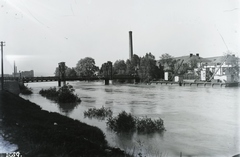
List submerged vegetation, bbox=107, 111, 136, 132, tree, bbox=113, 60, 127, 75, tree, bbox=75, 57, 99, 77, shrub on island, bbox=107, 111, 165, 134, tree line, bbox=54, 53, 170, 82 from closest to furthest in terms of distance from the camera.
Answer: shrub on island, bbox=107, 111, 165, 134
submerged vegetation, bbox=107, 111, 136, 132
tree line, bbox=54, 53, 170, 82
tree, bbox=75, 57, 99, 77
tree, bbox=113, 60, 127, 75

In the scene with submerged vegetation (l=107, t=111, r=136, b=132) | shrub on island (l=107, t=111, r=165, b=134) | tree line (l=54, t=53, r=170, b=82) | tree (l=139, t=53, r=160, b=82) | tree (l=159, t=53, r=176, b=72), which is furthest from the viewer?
tree (l=159, t=53, r=176, b=72)

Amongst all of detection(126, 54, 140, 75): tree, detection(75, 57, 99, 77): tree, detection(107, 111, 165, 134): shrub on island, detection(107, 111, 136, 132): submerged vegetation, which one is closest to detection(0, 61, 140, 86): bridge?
detection(75, 57, 99, 77): tree

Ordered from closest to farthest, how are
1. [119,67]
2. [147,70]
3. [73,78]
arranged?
1. [73,78]
2. [147,70]
3. [119,67]

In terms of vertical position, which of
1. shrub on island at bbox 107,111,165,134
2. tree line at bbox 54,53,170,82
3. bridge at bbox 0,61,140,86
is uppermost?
tree line at bbox 54,53,170,82

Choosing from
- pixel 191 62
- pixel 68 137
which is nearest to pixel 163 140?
pixel 68 137

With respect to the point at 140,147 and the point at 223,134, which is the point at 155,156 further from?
the point at 223,134

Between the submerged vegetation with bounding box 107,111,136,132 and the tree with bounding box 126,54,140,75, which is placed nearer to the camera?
the submerged vegetation with bounding box 107,111,136,132

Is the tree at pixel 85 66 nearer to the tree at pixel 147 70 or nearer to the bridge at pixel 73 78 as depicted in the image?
the bridge at pixel 73 78

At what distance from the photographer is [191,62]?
102188 mm

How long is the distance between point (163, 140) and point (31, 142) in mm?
8261

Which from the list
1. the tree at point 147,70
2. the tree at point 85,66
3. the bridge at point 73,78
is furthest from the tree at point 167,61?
the tree at point 85,66

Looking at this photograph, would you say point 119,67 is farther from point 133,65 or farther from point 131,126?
point 131,126

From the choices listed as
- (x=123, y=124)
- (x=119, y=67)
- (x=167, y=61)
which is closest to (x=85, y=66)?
(x=119, y=67)

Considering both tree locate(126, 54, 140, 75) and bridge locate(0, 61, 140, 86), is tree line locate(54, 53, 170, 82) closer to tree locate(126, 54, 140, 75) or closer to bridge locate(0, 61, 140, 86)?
tree locate(126, 54, 140, 75)
